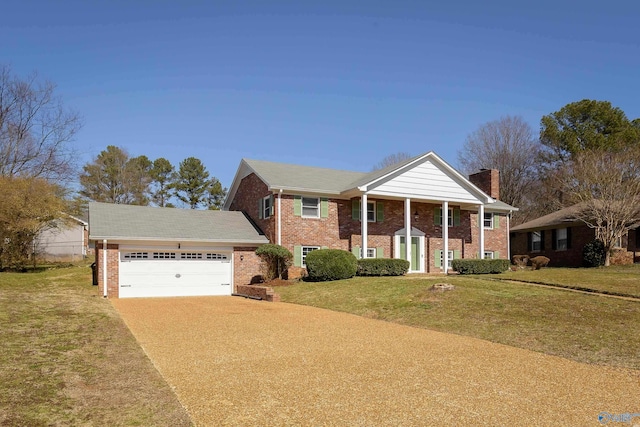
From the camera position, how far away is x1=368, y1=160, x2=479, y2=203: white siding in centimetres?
2439

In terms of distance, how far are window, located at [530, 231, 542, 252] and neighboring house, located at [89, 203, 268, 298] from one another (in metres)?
21.4

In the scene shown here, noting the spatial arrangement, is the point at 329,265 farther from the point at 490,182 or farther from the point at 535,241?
the point at 535,241

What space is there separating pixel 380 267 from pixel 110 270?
38.0ft

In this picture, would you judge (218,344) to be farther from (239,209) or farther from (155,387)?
(239,209)

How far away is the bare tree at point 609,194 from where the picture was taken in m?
27.0

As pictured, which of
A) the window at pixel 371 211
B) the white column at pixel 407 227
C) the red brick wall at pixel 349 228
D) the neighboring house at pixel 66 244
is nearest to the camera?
the red brick wall at pixel 349 228

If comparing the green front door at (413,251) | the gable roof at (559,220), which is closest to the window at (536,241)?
the gable roof at (559,220)

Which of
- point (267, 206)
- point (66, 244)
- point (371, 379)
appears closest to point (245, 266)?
point (267, 206)

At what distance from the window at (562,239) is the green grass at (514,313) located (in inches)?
698

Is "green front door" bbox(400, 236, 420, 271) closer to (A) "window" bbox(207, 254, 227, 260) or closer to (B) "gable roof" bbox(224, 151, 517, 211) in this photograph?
(B) "gable roof" bbox(224, 151, 517, 211)

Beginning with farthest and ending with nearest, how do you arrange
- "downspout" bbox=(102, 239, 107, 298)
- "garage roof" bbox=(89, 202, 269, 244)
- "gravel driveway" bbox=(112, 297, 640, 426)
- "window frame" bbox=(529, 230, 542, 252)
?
1. "window frame" bbox=(529, 230, 542, 252)
2. "garage roof" bbox=(89, 202, 269, 244)
3. "downspout" bbox=(102, 239, 107, 298)
4. "gravel driveway" bbox=(112, 297, 640, 426)

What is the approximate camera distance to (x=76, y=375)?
22.4ft

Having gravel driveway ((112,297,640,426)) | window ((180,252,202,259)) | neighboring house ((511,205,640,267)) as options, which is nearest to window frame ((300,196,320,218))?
window ((180,252,202,259))

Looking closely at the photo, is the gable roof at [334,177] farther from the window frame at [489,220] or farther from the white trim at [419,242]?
the window frame at [489,220]
